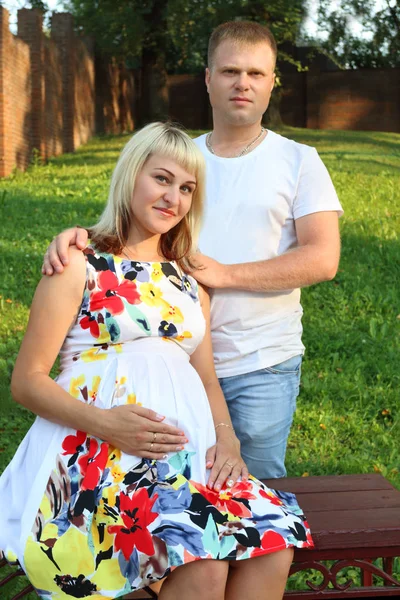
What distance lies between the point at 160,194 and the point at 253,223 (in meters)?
0.63

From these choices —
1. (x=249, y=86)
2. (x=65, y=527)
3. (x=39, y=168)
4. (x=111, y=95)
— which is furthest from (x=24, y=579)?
(x=111, y=95)

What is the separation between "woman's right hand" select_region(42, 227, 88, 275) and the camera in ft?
9.19

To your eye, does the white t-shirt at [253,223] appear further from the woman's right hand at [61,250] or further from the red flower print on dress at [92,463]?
the red flower print on dress at [92,463]

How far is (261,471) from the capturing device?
369 cm

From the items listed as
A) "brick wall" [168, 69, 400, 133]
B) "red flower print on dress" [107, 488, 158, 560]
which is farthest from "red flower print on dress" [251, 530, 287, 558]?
"brick wall" [168, 69, 400, 133]

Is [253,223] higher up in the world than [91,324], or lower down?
higher up

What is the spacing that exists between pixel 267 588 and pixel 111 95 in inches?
1150

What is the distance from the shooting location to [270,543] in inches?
103

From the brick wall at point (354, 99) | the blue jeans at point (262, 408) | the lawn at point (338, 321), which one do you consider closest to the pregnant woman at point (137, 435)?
the blue jeans at point (262, 408)

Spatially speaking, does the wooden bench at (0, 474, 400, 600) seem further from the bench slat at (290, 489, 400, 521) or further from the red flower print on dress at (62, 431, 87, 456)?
the red flower print on dress at (62, 431, 87, 456)

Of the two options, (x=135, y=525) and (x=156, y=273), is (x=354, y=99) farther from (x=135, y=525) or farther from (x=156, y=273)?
(x=135, y=525)

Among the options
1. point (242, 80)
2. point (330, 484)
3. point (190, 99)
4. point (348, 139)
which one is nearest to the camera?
point (242, 80)

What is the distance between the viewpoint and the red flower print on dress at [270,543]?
8.54 feet

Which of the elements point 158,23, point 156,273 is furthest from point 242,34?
point 158,23
